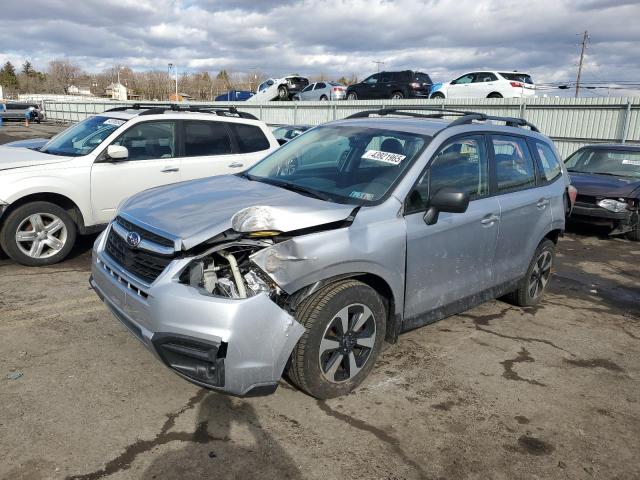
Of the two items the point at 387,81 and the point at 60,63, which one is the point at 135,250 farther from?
the point at 60,63

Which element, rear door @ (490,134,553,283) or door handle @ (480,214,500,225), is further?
rear door @ (490,134,553,283)

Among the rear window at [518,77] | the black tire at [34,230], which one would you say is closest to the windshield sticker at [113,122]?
the black tire at [34,230]

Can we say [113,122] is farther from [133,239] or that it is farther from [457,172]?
[457,172]

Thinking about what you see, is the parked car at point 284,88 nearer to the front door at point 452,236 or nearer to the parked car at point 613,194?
the parked car at point 613,194

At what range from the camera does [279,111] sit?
27.1 m

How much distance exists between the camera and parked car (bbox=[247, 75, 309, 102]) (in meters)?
31.4

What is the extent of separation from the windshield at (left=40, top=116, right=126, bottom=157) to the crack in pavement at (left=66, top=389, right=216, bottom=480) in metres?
4.15

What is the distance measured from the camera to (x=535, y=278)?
5094 mm

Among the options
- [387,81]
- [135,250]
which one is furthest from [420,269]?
[387,81]

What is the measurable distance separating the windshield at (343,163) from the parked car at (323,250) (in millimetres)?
15

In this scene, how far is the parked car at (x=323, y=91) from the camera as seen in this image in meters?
27.2

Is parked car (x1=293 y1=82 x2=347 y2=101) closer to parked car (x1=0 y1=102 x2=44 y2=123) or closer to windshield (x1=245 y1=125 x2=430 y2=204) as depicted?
windshield (x1=245 y1=125 x2=430 y2=204)

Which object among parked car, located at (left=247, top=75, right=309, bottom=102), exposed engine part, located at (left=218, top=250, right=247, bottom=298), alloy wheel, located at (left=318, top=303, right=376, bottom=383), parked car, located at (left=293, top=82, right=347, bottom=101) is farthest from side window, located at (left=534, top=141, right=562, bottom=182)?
parked car, located at (left=247, top=75, right=309, bottom=102)

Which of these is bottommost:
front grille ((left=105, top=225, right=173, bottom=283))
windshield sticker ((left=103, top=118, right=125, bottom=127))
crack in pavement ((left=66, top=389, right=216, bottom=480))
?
crack in pavement ((left=66, top=389, right=216, bottom=480))
